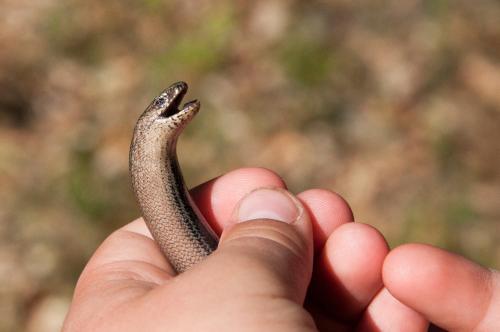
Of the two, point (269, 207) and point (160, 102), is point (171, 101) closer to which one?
point (160, 102)

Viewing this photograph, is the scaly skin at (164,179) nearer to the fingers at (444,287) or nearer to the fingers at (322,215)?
the fingers at (322,215)

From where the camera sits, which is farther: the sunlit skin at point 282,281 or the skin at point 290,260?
the skin at point 290,260

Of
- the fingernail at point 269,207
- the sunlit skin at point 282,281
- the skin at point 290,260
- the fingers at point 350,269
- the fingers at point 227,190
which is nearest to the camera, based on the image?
the sunlit skin at point 282,281

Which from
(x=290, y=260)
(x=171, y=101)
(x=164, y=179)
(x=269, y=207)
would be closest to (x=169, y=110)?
(x=171, y=101)

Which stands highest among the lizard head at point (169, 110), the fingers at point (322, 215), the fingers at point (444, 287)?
the lizard head at point (169, 110)

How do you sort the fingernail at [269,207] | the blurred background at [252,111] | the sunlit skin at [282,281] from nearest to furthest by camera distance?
1. the sunlit skin at [282,281]
2. the fingernail at [269,207]
3. the blurred background at [252,111]

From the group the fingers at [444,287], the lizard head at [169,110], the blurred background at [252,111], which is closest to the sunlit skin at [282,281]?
the fingers at [444,287]

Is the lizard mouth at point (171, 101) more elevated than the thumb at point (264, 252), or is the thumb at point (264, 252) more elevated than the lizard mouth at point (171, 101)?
the lizard mouth at point (171, 101)

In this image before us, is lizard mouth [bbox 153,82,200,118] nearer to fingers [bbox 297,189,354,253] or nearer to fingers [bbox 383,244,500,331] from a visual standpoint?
fingers [bbox 297,189,354,253]
